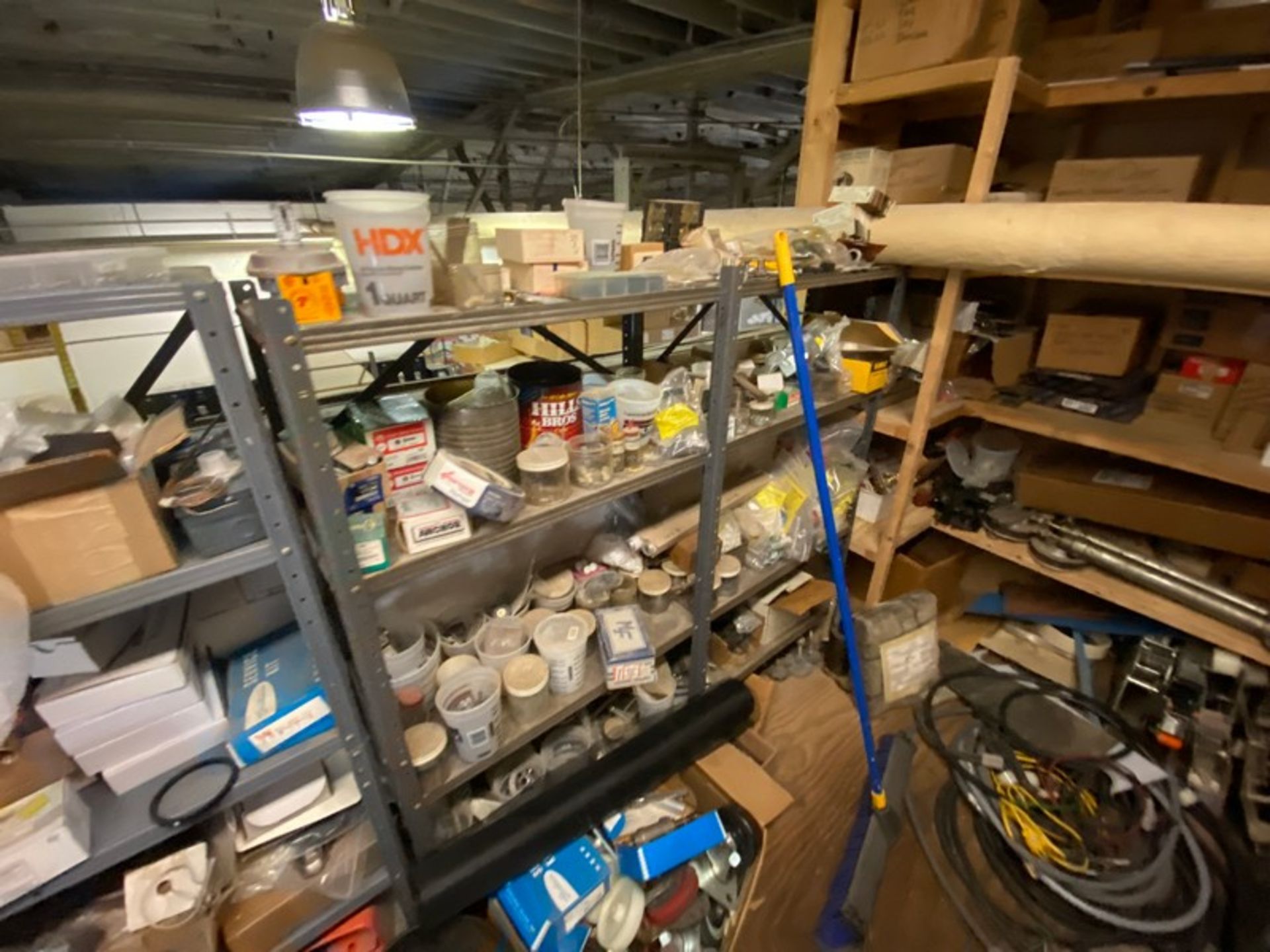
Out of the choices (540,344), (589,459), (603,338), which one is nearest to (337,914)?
(589,459)

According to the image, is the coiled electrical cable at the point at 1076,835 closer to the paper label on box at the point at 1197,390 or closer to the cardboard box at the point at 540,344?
the paper label on box at the point at 1197,390

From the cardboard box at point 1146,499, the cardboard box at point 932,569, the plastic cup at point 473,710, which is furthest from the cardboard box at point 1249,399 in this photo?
the plastic cup at point 473,710

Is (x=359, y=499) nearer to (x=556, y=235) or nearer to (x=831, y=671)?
(x=556, y=235)

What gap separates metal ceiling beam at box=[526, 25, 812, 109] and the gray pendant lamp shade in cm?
109

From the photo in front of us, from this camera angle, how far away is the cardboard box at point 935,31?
1265 mm

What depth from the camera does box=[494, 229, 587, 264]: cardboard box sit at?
0.91m

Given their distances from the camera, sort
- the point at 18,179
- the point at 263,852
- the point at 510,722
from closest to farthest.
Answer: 1. the point at 263,852
2. the point at 510,722
3. the point at 18,179

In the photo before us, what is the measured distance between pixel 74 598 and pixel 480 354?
1362 mm

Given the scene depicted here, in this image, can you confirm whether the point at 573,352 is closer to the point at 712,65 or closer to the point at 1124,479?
the point at 712,65

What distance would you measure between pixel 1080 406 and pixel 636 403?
1374 millimetres

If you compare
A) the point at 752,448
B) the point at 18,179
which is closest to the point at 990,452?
the point at 752,448

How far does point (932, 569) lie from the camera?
1.87m

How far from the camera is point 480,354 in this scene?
73.9 inches

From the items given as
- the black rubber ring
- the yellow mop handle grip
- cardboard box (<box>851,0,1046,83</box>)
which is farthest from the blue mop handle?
the black rubber ring
